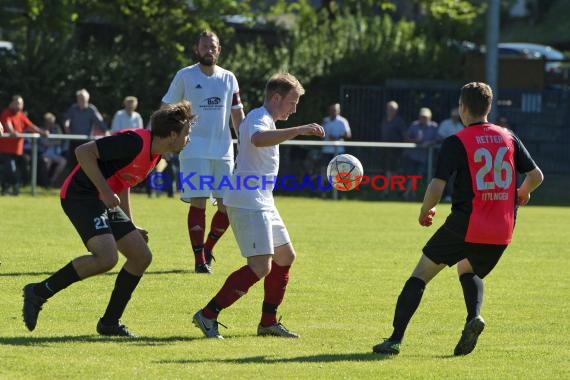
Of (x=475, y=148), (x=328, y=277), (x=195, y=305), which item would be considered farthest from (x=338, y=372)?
(x=328, y=277)

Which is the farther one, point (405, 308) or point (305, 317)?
point (305, 317)

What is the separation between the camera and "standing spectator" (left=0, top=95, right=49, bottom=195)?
21.7m

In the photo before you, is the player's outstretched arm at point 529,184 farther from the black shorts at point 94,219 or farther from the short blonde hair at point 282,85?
the black shorts at point 94,219

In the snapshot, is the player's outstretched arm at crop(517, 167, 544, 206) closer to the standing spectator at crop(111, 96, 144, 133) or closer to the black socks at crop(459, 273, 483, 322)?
the black socks at crop(459, 273, 483, 322)

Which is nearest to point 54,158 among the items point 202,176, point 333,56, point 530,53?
point 333,56

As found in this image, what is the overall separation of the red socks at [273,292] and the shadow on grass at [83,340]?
0.53 metres

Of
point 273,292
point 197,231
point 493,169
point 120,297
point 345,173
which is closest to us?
point 493,169

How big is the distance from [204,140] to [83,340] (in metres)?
4.12

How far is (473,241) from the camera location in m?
7.84

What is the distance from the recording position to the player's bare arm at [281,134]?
25.7ft

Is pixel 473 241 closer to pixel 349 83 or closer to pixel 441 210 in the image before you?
pixel 441 210

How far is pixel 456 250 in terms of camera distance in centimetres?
789

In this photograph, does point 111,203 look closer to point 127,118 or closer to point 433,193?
point 433,193

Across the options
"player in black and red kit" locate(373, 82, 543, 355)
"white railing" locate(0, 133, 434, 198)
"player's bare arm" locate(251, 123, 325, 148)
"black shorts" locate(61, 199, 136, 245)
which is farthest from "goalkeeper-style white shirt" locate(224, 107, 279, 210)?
"white railing" locate(0, 133, 434, 198)
